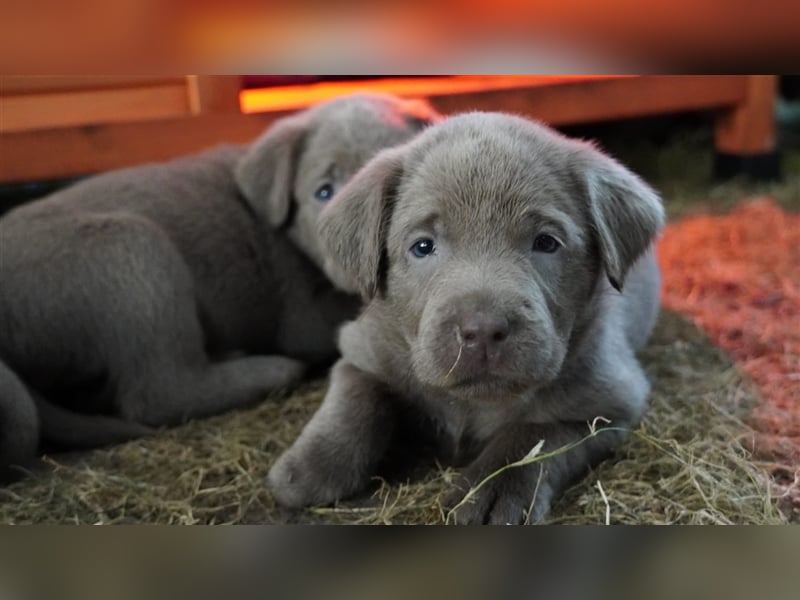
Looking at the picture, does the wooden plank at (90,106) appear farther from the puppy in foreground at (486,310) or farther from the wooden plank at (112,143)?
the puppy in foreground at (486,310)

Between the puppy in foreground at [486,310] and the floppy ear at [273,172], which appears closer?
the puppy in foreground at [486,310]

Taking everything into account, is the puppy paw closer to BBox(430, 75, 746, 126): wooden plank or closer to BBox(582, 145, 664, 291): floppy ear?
BBox(582, 145, 664, 291): floppy ear

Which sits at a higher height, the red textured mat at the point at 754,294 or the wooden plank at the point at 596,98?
the wooden plank at the point at 596,98

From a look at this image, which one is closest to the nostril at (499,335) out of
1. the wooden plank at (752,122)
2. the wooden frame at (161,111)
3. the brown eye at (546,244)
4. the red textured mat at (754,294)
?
the brown eye at (546,244)

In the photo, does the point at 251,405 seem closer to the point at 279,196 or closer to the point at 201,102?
the point at 279,196

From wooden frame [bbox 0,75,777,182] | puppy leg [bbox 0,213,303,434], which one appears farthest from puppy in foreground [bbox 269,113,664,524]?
wooden frame [bbox 0,75,777,182]

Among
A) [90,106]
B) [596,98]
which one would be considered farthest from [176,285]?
[596,98]
